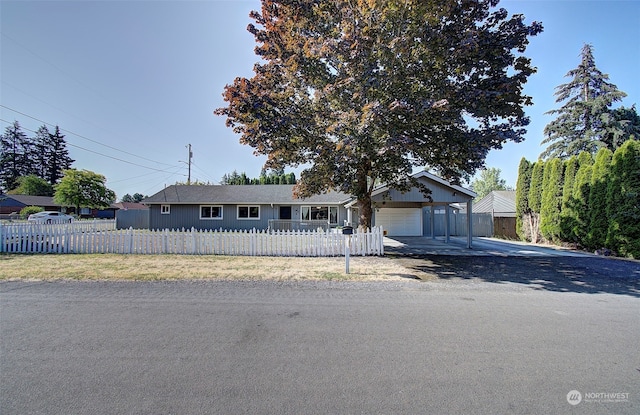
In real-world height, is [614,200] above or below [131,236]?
above

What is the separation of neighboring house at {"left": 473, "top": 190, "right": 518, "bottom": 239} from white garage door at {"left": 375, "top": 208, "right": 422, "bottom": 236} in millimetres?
6285

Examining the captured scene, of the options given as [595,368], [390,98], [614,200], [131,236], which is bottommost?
[595,368]

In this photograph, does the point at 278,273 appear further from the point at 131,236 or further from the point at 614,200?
the point at 614,200

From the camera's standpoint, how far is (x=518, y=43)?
8.87 metres

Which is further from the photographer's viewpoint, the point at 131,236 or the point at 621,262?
the point at 131,236

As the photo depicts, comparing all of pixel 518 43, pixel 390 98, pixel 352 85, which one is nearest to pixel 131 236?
pixel 352 85

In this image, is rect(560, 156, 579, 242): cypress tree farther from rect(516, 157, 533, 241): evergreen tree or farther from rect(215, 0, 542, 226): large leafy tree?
rect(215, 0, 542, 226): large leafy tree

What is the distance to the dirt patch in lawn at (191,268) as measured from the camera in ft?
24.3

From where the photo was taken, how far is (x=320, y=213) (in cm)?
2344

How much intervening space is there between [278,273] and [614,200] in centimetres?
1369

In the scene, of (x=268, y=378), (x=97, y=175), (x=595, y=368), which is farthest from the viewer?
(x=97, y=175)

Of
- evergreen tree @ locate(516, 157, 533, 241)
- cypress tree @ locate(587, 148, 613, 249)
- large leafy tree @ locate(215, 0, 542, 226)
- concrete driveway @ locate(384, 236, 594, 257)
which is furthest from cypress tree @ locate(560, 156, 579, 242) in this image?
large leafy tree @ locate(215, 0, 542, 226)

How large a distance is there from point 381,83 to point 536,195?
14.2 metres

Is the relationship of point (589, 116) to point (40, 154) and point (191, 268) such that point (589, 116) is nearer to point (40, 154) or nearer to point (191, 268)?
point (191, 268)
